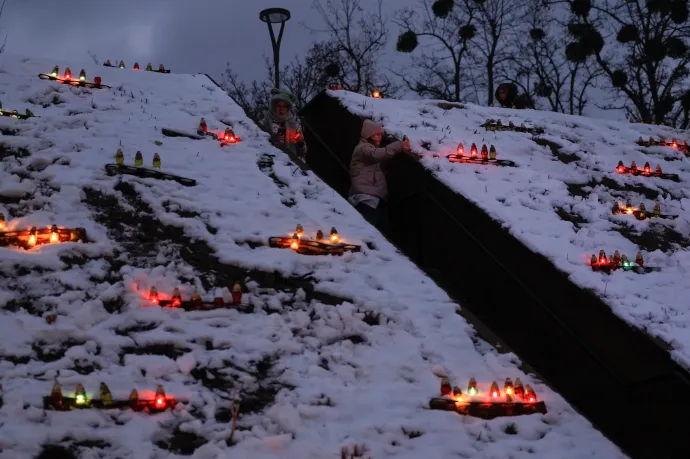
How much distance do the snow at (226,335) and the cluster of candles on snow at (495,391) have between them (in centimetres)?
14

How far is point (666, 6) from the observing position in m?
18.8

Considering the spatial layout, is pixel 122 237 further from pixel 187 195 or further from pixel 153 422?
pixel 153 422

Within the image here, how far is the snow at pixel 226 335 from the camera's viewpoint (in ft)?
15.7

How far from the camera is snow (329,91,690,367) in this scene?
6.97 m

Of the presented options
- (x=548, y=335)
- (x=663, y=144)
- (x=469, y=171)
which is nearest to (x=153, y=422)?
(x=548, y=335)

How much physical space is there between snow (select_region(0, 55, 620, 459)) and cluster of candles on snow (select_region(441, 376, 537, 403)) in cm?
14

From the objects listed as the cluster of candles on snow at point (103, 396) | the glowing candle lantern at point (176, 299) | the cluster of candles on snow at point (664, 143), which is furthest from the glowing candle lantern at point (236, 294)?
the cluster of candles on snow at point (664, 143)

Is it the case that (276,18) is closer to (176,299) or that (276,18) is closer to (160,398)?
(176,299)

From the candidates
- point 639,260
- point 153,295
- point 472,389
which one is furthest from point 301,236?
point 639,260

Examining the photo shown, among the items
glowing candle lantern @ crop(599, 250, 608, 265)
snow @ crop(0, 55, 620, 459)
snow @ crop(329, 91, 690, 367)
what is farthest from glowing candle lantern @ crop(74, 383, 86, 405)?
glowing candle lantern @ crop(599, 250, 608, 265)

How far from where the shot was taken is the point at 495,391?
5.52m

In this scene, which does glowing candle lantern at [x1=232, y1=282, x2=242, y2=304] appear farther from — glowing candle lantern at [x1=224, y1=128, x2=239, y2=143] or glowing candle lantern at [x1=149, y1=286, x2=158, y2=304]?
glowing candle lantern at [x1=224, y1=128, x2=239, y2=143]

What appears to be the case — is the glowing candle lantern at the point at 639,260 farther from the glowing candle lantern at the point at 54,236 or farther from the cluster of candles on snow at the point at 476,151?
the glowing candle lantern at the point at 54,236

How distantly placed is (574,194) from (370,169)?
256 centimetres
